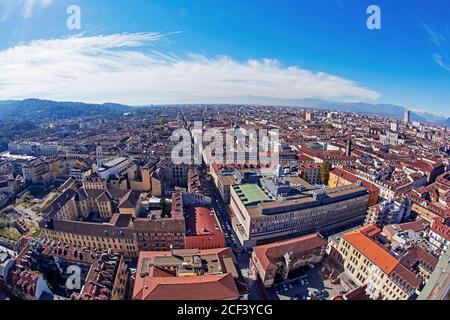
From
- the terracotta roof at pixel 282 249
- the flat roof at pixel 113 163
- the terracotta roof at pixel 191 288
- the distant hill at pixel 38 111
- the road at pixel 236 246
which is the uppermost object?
the distant hill at pixel 38 111

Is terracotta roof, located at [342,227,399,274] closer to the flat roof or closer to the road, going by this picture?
the road

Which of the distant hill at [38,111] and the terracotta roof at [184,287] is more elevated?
the distant hill at [38,111]

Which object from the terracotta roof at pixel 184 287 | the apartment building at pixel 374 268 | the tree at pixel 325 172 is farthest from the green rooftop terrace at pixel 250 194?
the tree at pixel 325 172

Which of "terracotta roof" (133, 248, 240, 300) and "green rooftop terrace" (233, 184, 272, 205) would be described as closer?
"terracotta roof" (133, 248, 240, 300)

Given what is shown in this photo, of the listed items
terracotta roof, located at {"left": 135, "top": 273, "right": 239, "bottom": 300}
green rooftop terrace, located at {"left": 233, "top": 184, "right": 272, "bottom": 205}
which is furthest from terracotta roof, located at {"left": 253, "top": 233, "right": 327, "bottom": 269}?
green rooftop terrace, located at {"left": 233, "top": 184, "right": 272, "bottom": 205}

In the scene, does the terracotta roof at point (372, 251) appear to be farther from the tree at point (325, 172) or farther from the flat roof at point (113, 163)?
the flat roof at point (113, 163)

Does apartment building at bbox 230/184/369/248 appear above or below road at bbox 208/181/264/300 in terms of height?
above

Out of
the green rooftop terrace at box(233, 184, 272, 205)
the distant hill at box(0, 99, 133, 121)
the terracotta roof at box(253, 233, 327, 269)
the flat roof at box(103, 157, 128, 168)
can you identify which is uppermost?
the distant hill at box(0, 99, 133, 121)

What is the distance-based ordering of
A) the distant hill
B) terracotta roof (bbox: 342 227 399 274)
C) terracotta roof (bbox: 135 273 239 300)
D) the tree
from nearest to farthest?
terracotta roof (bbox: 135 273 239 300) → terracotta roof (bbox: 342 227 399 274) → the tree → the distant hill

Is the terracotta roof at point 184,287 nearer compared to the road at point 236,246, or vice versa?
the terracotta roof at point 184,287
